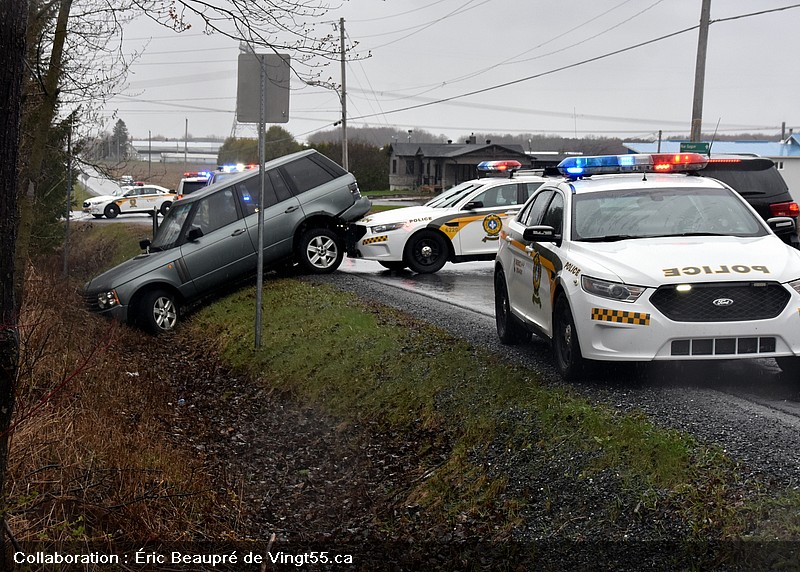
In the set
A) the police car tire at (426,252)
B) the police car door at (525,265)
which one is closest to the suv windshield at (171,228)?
the police car tire at (426,252)

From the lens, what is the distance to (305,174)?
53.1ft

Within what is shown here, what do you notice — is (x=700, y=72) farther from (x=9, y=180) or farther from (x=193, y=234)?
(x=9, y=180)

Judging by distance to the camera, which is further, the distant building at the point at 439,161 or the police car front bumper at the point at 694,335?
the distant building at the point at 439,161

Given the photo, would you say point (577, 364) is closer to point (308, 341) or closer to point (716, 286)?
point (716, 286)

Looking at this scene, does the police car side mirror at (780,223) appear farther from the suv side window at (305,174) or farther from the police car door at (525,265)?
the suv side window at (305,174)

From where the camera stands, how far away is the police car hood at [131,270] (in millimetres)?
14289

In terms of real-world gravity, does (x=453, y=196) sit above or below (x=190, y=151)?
below

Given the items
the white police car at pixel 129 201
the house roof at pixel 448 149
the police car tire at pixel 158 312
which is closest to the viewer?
the police car tire at pixel 158 312

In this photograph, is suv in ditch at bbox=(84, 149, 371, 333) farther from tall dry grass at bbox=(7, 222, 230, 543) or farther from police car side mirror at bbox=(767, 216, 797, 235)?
police car side mirror at bbox=(767, 216, 797, 235)

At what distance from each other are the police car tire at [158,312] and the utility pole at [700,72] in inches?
584

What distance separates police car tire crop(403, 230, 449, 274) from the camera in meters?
16.8

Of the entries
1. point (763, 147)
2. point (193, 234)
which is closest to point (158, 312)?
point (193, 234)

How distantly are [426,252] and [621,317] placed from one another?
34.4 ft

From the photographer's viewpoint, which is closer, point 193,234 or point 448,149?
point 193,234
